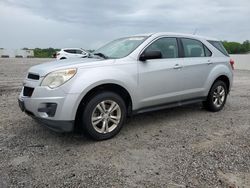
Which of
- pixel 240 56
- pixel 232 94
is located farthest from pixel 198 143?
pixel 240 56

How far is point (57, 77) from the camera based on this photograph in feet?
13.1

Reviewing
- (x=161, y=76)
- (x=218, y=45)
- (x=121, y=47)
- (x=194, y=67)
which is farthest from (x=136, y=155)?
(x=218, y=45)

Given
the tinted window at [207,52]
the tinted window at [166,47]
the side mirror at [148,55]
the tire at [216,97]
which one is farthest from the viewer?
the tire at [216,97]

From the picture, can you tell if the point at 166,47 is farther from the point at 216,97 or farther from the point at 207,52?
the point at 216,97

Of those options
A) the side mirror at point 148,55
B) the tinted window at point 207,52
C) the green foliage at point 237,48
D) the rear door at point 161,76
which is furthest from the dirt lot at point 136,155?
the green foliage at point 237,48

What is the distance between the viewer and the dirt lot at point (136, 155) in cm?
312

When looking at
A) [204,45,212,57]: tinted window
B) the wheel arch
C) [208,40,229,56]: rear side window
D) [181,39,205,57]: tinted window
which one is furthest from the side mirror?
[208,40,229,56]: rear side window

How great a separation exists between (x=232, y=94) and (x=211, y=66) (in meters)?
3.29

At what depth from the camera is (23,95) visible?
4.36 m

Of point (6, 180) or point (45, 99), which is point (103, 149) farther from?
point (6, 180)

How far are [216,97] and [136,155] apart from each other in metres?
3.16

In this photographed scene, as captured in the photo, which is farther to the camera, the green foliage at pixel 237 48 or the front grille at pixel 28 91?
the green foliage at pixel 237 48

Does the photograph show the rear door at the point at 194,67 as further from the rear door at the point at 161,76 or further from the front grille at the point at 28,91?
the front grille at the point at 28,91

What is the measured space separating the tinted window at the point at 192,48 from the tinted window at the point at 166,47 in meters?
0.27
